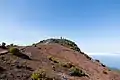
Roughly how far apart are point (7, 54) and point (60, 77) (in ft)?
30.9

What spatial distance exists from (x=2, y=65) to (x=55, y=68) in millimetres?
6929

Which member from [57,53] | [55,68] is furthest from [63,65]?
[57,53]

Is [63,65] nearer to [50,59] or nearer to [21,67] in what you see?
[50,59]

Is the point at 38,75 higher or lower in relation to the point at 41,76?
higher

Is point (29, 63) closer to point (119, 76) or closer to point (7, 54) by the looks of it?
point (7, 54)

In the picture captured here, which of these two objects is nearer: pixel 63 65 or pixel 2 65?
pixel 2 65

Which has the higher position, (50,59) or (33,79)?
(50,59)

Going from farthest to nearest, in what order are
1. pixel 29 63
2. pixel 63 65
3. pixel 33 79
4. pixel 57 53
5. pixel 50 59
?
pixel 57 53
pixel 50 59
pixel 63 65
pixel 29 63
pixel 33 79

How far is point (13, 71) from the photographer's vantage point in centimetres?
2875

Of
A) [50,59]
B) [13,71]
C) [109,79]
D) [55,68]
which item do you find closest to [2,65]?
[13,71]

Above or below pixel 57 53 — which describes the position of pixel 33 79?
below

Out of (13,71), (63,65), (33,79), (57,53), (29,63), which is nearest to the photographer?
(33,79)

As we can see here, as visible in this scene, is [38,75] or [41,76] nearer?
[38,75]

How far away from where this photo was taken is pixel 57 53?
4650cm
